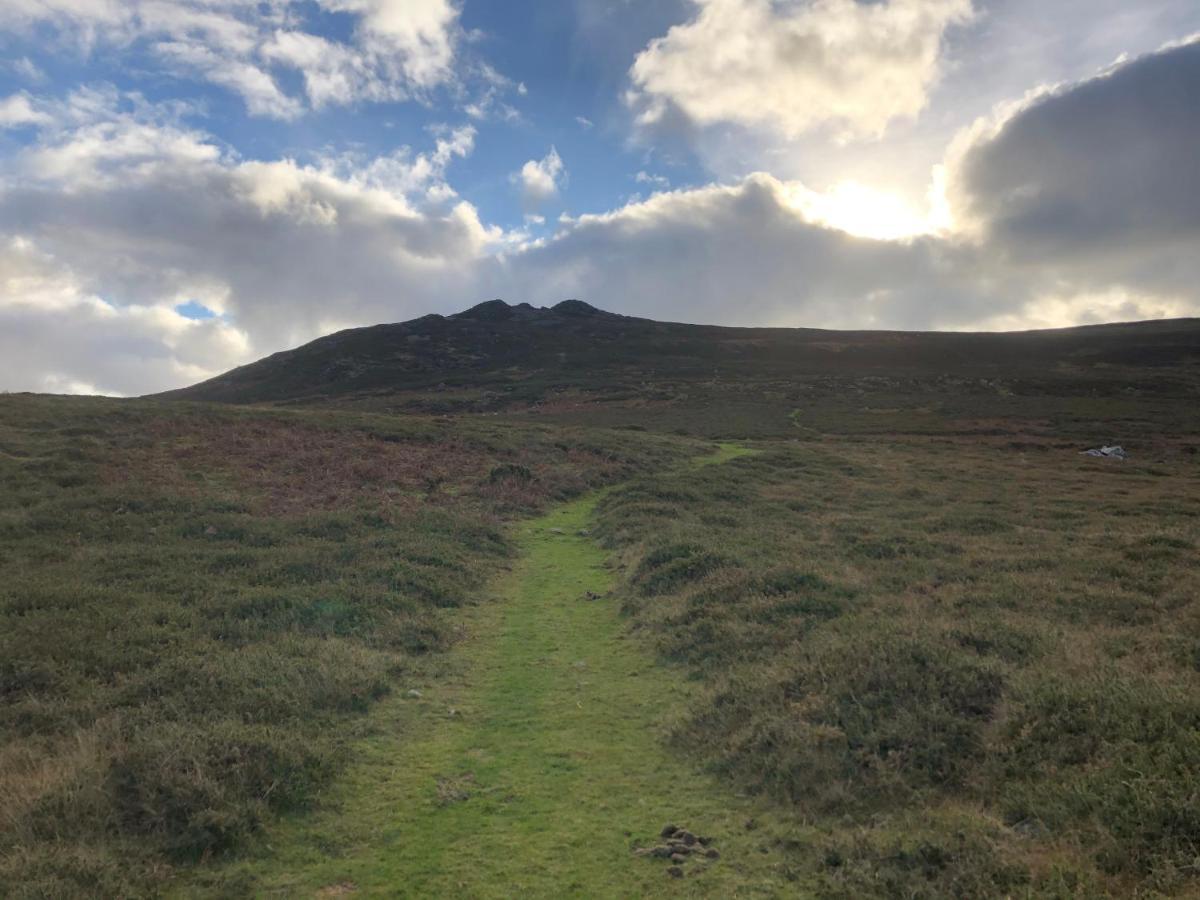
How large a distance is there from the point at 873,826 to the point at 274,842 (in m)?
5.85

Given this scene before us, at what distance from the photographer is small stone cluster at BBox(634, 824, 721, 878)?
267 inches

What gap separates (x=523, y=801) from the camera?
7.88 m

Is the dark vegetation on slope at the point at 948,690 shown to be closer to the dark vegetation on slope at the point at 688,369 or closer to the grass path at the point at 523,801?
the grass path at the point at 523,801

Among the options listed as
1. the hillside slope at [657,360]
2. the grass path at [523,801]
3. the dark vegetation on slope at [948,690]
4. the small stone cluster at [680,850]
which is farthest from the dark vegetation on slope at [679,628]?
the hillside slope at [657,360]

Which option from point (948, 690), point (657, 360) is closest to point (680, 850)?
point (948, 690)

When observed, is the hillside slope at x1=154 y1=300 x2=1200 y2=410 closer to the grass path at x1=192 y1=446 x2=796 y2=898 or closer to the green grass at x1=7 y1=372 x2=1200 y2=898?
the green grass at x1=7 y1=372 x2=1200 y2=898

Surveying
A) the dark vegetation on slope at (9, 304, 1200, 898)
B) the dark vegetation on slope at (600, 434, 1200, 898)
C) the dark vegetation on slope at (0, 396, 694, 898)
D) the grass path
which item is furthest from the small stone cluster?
the dark vegetation on slope at (0, 396, 694, 898)

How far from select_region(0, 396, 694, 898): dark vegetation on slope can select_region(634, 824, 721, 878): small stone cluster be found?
3838 mm

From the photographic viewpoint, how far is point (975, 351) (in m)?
119

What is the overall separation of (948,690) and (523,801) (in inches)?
207

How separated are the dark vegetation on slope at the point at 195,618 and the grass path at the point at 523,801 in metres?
0.70

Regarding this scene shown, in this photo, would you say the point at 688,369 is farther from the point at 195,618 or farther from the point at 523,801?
the point at 523,801

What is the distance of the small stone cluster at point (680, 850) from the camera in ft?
22.3

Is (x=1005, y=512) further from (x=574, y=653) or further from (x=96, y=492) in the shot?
(x=96, y=492)
